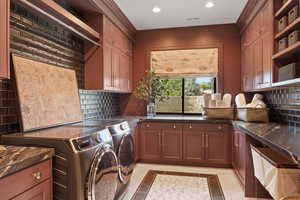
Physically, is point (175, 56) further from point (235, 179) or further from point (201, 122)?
point (235, 179)

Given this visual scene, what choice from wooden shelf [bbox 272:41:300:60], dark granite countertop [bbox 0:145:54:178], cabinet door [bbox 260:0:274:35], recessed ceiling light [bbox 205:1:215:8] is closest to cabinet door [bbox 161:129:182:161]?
wooden shelf [bbox 272:41:300:60]

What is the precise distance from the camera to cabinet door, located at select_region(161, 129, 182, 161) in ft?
12.0

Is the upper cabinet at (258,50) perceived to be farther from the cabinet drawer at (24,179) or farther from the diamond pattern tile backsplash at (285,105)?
the cabinet drawer at (24,179)

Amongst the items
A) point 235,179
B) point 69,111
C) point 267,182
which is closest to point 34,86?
point 69,111

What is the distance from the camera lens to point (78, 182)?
1.50m

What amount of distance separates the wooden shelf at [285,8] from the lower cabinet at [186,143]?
1.83 metres

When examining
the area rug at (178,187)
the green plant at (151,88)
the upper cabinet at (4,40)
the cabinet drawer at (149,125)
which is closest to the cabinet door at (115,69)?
the green plant at (151,88)

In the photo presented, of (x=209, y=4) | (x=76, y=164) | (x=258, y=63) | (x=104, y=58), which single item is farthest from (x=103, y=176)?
(x=209, y=4)

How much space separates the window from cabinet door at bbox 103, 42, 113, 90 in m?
1.58

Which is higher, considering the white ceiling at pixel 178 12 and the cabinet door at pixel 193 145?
the white ceiling at pixel 178 12

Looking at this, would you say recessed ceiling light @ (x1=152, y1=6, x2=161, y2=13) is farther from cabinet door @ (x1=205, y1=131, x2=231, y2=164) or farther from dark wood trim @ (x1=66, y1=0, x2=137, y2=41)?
cabinet door @ (x1=205, y1=131, x2=231, y2=164)

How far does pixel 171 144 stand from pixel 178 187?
0.99 metres

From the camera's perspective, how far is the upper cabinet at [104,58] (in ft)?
10.1

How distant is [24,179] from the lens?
125 cm
